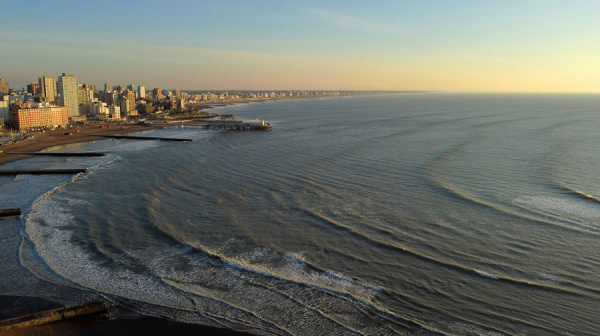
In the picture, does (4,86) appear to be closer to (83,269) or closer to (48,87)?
(48,87)

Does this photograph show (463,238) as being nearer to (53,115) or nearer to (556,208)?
(556,208)

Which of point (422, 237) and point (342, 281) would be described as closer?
point (342, 281)

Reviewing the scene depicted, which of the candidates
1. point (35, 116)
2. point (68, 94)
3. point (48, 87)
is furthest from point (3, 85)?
point (35, 116)

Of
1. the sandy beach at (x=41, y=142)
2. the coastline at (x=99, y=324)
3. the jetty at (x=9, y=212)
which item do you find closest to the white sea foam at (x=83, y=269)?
the coastline at (x=99, y=324)

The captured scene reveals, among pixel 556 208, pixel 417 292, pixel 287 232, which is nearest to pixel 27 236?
pixel 287 232

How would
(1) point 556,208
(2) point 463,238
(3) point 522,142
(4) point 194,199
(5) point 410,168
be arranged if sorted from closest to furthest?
1. (2) point 463,238
2. (1) point 556,208
3. (4) point 194,199
4. (5) point 410,168
5. (3) point 522,142

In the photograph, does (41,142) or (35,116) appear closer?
(41,142)

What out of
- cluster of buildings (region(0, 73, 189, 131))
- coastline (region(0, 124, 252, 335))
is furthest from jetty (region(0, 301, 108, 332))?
cluster of buildings (region(0, 73, 189, 131))

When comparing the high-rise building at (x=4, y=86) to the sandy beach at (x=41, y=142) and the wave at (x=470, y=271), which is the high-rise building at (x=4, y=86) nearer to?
the sandy beach at (x=41, y=142)
